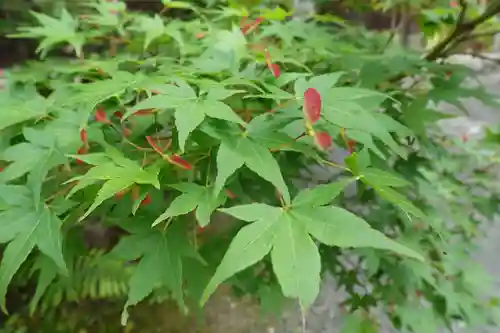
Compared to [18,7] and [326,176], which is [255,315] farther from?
[18,7]

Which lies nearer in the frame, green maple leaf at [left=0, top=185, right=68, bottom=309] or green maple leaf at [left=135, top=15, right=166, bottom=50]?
green maple leaf at [left=0, top=185, right=68, bottom=309]

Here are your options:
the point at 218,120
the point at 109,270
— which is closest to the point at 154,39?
the point at 218,120

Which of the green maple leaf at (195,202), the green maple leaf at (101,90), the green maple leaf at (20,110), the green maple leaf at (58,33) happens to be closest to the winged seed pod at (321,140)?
the green maple leaf at (195,202)

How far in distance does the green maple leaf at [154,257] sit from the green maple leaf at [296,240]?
0.46ft

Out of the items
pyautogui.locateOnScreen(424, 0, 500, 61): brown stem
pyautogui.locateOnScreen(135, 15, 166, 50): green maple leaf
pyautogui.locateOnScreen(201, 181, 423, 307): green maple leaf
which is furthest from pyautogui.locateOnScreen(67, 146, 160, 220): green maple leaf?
pyautogui.locateOnScreen(424, 0, 500, 61): brown stem

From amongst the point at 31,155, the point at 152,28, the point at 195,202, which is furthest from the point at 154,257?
the point at 152,28

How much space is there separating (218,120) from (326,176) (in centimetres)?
66

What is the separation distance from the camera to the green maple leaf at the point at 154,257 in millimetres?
611

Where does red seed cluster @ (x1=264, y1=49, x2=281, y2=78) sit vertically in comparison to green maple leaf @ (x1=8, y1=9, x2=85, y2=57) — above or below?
above

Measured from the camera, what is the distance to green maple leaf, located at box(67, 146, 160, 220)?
22.0 inches

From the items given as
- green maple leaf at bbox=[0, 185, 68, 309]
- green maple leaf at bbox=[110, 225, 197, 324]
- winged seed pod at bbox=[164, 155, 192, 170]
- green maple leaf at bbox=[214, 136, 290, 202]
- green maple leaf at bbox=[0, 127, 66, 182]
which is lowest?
green maple leaf at bbox=[110, 225, 197, 324]

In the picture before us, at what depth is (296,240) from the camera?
48 cm

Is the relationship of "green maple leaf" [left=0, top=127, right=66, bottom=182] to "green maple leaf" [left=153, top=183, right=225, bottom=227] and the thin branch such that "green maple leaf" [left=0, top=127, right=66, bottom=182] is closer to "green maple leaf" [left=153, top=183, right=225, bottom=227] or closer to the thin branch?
"green maple leaf" [left=153, top=183, right=225, bottom=227]

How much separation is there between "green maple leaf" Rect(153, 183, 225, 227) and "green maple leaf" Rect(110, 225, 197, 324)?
0.25ft
